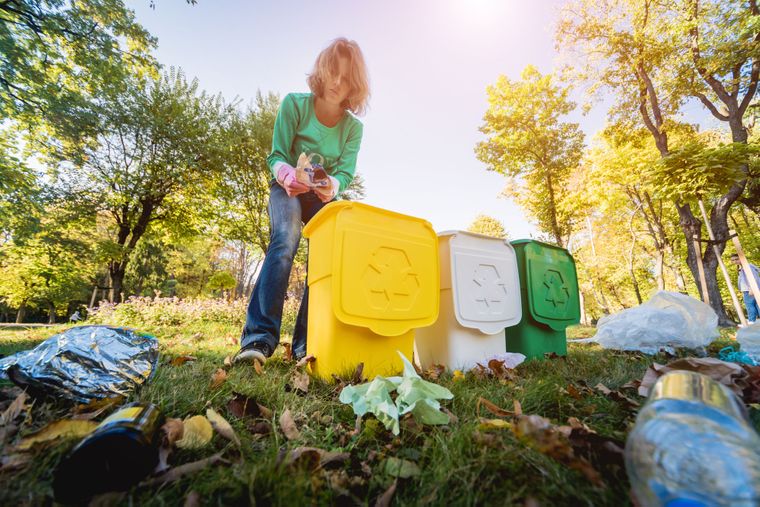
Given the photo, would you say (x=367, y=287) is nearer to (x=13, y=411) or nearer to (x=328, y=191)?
(x=328, y=191)

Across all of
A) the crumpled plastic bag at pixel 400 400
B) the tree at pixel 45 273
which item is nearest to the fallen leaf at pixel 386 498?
the crumpled plastic bag at pixel 400 400

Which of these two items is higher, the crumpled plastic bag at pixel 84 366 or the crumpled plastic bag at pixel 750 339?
the crumpled plastic bag at pixel 750 339

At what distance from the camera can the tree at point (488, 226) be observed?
27.8m

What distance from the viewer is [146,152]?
11.8m

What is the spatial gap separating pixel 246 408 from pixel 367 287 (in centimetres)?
77

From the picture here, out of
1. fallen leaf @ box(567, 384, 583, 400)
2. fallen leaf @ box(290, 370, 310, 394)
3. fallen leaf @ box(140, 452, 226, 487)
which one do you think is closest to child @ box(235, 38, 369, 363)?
fallen leaf @ box(290, 370, 310, 394)

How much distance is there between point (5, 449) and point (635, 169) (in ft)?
46.0

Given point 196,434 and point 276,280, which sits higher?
point 276,280

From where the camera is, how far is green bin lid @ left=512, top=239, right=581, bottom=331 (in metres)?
2.43

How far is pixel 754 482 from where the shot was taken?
1.57 ft

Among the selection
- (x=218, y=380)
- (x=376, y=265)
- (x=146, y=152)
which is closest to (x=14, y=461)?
(x=218, y=380)

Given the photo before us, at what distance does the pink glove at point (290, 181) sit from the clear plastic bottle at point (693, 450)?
6.51 ft

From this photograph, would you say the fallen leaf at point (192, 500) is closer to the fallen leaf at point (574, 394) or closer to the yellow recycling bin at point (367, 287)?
the yellow recycling bin at point (367, 287)

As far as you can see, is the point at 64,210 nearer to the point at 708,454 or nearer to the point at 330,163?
the point at 330,163
